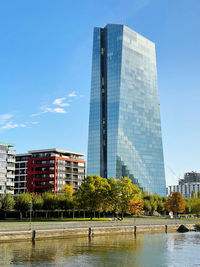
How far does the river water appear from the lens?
50062 mm

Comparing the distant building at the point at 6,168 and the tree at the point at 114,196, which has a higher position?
the distant building at the point at 6,168

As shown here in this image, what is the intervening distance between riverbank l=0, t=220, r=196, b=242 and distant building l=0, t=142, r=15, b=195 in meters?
93.3

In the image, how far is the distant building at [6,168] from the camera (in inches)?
6973

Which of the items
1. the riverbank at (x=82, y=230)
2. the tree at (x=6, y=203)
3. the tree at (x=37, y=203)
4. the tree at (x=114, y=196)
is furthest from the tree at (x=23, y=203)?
the riverbank at (x=82, y=230)

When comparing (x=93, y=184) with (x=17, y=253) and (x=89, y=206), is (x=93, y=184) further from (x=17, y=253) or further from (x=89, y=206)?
(x=17, y=253)

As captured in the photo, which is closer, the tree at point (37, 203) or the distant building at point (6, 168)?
the tree at point (37, 203)

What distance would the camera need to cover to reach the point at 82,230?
83.6 meters

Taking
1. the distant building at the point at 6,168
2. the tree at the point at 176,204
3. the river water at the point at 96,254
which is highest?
the distant building at the point at 6,168

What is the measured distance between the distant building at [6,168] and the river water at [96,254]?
4313 inches

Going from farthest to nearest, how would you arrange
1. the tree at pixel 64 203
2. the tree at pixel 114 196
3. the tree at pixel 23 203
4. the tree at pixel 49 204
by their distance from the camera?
the tree at pixel 64 203
the tree at pixel 49 204
the tree at pixel 23 203
the tree at pixel 114 196

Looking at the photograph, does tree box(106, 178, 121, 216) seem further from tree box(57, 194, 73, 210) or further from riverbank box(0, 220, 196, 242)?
tree box(57, 194, 73, 210)

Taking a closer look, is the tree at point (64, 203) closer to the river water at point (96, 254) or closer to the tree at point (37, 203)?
the tree at point (37, 203)

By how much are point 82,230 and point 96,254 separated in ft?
87.0

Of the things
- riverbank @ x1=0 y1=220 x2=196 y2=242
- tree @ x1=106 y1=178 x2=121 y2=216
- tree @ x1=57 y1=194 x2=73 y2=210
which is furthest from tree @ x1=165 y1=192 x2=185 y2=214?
riverbank @ x1=0 y1=220 x2=196 y2=242
